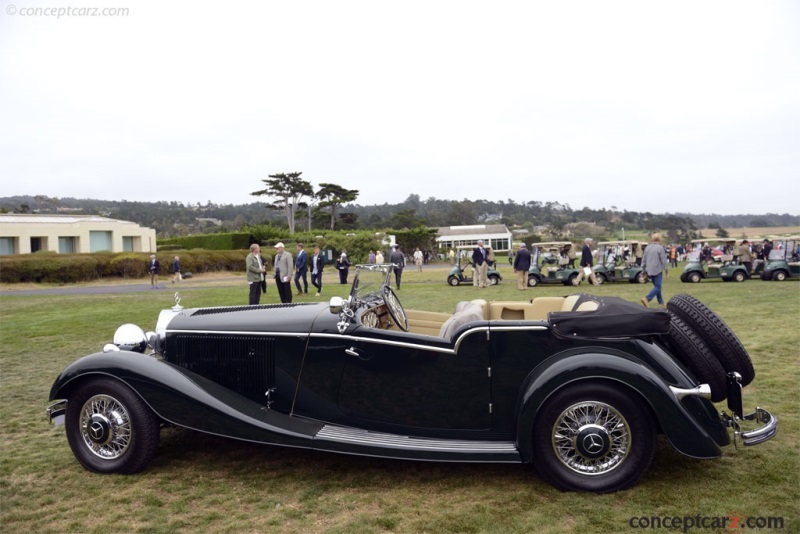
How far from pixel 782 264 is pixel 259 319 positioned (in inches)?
876

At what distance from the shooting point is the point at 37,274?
96.3 feet

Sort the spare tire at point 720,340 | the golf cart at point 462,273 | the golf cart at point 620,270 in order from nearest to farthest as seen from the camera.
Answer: the spare tire at point 720,340 < the golf cart at point 620,270 < the golf cart at point 462,273

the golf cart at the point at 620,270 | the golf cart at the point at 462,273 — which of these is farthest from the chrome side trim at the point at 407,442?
the golf cart at the point at 620,270

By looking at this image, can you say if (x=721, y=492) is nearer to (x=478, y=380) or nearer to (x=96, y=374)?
(x=478, y=380)

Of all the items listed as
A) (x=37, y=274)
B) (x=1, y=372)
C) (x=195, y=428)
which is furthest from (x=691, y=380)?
(x=37, y=274)

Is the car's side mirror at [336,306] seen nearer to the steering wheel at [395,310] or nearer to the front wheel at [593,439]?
the steering wheel at [395,310]

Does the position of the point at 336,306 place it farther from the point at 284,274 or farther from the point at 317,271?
the point at 317,271

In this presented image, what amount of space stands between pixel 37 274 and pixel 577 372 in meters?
32.1

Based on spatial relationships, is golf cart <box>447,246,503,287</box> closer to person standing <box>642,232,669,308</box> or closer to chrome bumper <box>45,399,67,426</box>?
person standing <box>642,232,669,308</box>

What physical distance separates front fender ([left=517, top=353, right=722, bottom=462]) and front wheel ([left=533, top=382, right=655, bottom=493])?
6 cm

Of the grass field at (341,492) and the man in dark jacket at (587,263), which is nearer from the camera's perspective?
the grass field at (341,492)

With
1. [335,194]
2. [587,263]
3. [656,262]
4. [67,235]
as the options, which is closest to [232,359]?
[656,262]

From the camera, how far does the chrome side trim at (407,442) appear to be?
383 cm

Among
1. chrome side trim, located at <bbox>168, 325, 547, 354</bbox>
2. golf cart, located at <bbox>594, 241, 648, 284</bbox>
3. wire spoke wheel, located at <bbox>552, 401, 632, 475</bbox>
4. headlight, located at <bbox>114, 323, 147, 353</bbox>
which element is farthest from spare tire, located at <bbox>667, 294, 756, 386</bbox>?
golf cart, located at <bbox>594, 241, 648, 284</bbox>
